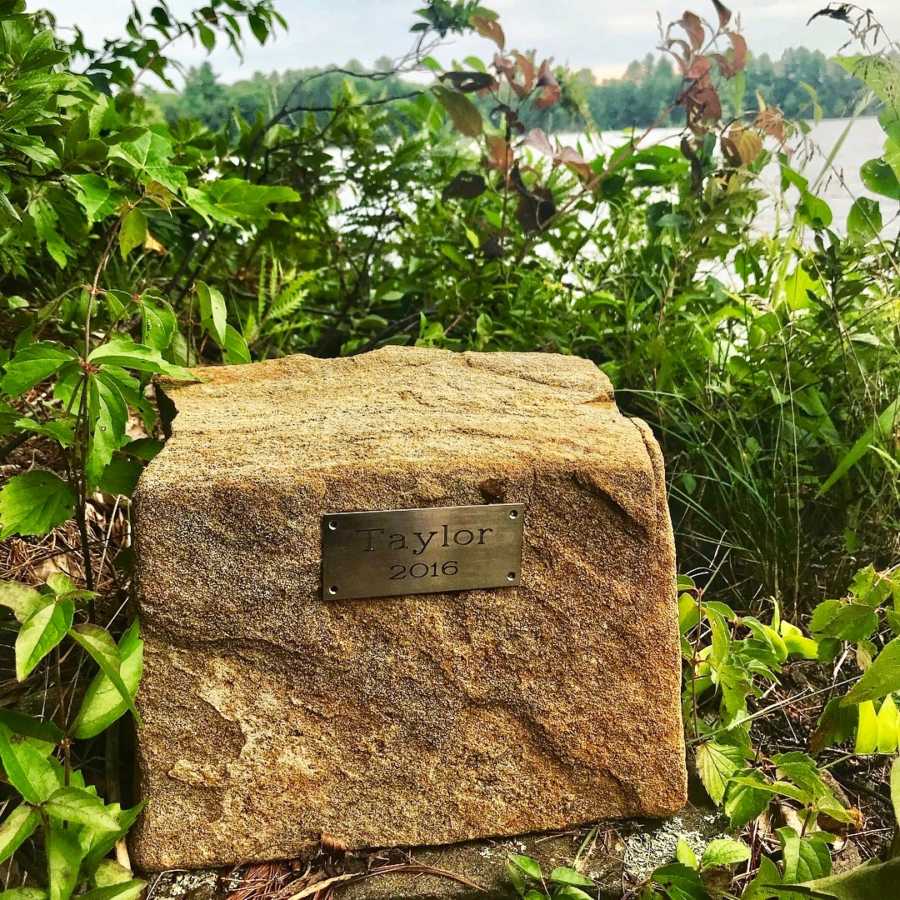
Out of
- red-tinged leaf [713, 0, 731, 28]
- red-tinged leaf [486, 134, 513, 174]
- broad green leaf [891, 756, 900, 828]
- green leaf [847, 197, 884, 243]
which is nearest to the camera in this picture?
broad green leaf [891, 756, 900, 828]

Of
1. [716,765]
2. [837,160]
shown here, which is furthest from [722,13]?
[716,765]

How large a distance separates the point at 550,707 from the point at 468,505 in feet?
1.18

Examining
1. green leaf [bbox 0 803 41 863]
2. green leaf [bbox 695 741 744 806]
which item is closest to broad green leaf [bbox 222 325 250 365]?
green leaf [bbox 0 803 41 863]

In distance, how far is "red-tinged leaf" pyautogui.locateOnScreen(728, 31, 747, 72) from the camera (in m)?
2.36

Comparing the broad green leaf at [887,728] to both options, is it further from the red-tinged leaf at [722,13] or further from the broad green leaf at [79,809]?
the red-tinged leaf at [722,13]

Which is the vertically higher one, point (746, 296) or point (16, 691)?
point (746, 296)

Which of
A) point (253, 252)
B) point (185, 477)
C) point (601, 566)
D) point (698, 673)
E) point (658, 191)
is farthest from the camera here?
point (658, 191)

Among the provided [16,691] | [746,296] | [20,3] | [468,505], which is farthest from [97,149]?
[746,296]

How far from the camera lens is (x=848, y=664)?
6.63 feet

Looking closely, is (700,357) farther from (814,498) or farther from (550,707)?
(550,707)

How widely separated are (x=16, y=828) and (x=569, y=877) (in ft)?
2.51

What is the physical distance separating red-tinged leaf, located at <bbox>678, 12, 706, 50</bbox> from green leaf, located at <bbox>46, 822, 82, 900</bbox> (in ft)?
7.29

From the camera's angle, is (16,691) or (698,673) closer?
(16,691)

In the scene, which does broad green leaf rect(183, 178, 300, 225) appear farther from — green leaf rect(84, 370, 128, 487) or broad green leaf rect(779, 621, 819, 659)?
broad green leaf rect(779, 621, 819, 659)
